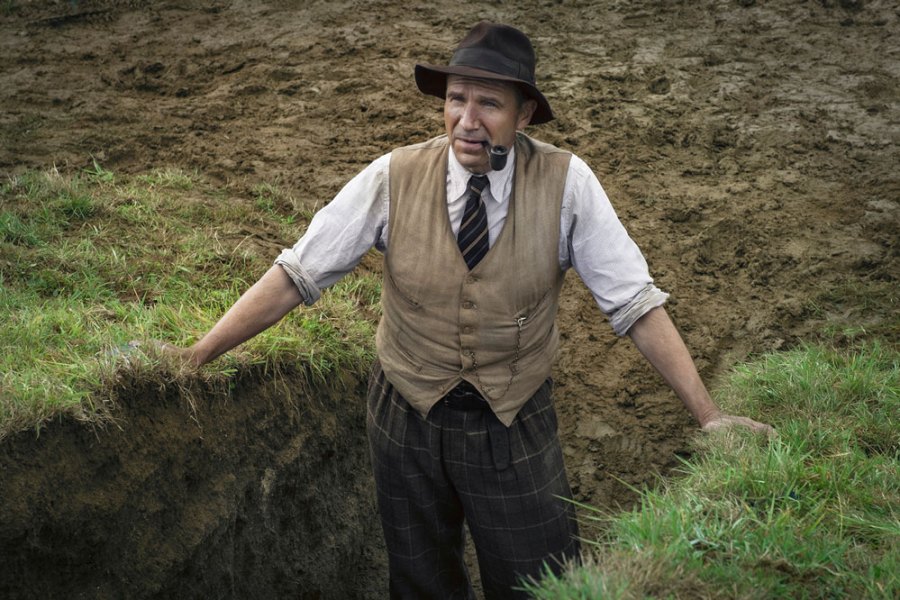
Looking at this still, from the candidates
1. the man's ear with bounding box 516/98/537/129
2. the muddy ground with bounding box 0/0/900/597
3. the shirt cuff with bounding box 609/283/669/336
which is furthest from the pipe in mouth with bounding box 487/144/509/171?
the muddy ground with bounding box 0/0/900/597

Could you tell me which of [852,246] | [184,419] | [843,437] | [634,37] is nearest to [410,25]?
[634,37]

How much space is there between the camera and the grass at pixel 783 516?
2006mm

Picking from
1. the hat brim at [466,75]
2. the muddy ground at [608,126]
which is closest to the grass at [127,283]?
the muddy ground at [608,126]

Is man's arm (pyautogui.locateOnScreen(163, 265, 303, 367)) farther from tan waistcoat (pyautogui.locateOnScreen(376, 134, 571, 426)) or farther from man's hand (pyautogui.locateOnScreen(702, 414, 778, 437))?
man's hand (pyautogui.locateOnScreen(702, 414, 778, 437))

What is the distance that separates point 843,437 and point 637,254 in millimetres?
994

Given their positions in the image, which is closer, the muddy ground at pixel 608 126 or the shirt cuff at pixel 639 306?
the shirt cuff at pixel 639 306

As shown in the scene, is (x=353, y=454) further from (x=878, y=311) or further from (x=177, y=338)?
(x=878, y=311)

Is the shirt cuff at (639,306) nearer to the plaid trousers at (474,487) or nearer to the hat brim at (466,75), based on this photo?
the plaid trousers at (474,487)

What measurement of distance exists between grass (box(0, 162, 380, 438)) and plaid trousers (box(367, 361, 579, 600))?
3.15 feet

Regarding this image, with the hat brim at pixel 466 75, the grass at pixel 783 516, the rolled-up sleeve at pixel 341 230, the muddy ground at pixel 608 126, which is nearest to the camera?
the grass at pixel 783 516

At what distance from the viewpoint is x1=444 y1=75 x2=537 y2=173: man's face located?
2.62 m

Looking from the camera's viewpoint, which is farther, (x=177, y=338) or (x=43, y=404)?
(x=177, y=338)

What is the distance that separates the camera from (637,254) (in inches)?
106

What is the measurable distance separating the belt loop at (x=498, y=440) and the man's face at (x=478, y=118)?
801 millimetres
